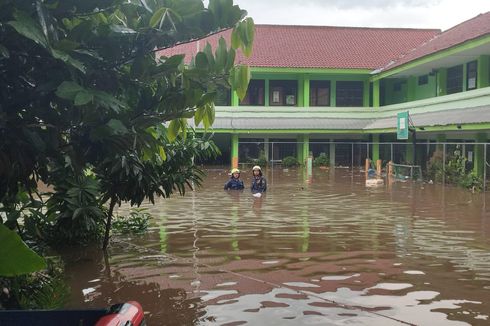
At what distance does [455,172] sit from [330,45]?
57.6 ft

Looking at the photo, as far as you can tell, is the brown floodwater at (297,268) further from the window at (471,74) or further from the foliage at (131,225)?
the window at (471,74)

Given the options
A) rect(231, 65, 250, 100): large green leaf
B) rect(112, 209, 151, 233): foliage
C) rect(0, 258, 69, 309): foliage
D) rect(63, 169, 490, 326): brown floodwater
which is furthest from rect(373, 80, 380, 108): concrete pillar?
rect(231, 65, 250, 100): large green leaf

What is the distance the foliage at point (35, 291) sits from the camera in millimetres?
4582

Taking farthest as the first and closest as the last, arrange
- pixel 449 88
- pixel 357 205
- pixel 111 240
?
pixel 449 88 < pixel 357 205 < pixel 111 240

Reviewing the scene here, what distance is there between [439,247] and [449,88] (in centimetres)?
2066

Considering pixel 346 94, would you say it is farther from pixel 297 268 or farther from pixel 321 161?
pixel 297 268

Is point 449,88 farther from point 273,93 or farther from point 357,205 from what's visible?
point 357,205

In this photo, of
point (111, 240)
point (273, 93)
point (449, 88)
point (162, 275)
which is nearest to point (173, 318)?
point (162, 275)

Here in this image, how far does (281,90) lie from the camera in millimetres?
35469

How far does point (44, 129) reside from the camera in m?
2.93

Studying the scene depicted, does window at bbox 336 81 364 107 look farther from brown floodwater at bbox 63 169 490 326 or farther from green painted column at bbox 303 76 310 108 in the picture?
brown floodwater at bbox 63 169 490 326

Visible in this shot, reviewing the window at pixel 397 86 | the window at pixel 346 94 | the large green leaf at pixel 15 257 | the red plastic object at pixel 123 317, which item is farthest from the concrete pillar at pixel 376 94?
the large green leaf at pixel 15 257

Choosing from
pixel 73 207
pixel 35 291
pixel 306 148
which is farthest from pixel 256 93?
pixel 35 291

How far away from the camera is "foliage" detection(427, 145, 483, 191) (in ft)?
62.6
